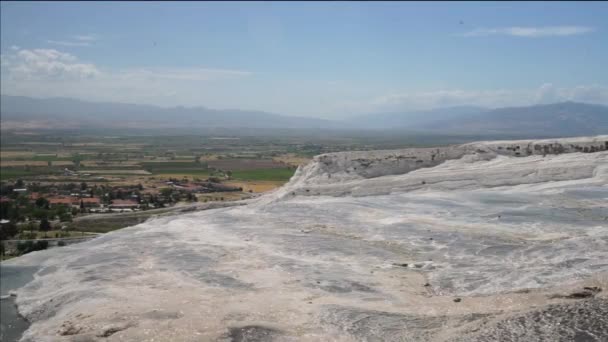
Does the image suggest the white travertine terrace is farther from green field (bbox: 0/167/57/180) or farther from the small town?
green field (bbox: 0/167/57/180)

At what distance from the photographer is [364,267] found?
24031mm

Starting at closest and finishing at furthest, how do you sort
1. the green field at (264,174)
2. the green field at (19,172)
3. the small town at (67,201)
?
the small town at (67,201) < the green field at (264,174) < the green field at (19,172)

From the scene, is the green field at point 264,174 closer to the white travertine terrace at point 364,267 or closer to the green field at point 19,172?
the green field at point 19,172

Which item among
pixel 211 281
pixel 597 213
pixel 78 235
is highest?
pixel 597 213

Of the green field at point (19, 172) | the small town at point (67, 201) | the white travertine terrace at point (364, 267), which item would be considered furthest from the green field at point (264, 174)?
the white travertine terrace at point (364, 267)

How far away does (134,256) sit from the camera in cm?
2839

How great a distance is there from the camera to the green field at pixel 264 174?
88.5 m

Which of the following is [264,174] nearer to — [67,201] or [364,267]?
[67,201]

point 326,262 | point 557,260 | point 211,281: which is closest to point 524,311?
point 557,260

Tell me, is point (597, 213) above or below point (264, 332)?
above

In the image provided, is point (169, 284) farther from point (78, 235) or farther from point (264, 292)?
point (78, 235)

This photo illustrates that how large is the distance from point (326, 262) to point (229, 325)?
318 inches

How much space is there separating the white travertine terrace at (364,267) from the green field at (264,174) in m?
46.6

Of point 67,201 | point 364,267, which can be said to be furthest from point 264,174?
point 364,267
